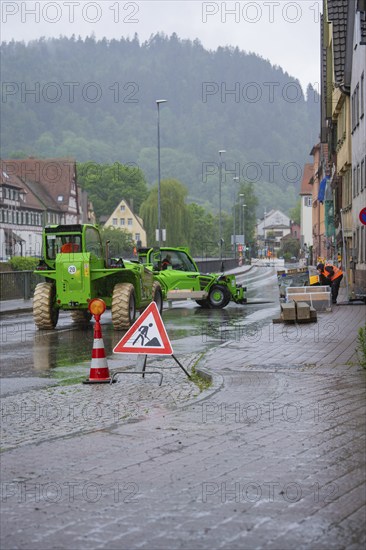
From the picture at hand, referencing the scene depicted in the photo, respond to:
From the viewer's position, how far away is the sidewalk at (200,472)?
17.7 ft

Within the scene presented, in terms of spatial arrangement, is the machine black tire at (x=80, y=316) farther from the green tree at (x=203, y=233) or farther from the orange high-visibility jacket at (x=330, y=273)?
the green tree at (x=203, y=233)

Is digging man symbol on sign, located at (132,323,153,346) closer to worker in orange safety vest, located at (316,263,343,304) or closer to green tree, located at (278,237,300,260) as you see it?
worker in orange safety vest, located at (316,263,343,304)

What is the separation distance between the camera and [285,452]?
24.6ft

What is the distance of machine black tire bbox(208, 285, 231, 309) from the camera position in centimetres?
3102

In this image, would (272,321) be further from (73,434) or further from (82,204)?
(82,204)

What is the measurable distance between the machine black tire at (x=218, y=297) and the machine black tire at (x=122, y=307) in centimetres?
880

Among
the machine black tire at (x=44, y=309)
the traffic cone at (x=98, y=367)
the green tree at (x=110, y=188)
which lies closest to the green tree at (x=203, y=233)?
the green tree at (x=110, y=188)

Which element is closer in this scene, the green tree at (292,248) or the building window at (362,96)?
the building window at (362,96)

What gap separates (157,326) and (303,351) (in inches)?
160

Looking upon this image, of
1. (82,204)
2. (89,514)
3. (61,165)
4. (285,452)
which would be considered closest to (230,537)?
(89,514)

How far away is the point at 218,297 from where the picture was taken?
102 feet

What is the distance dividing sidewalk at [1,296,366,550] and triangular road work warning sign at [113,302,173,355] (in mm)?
557

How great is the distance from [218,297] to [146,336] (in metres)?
19.3

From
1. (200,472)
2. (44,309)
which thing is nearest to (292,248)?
(44,309)
